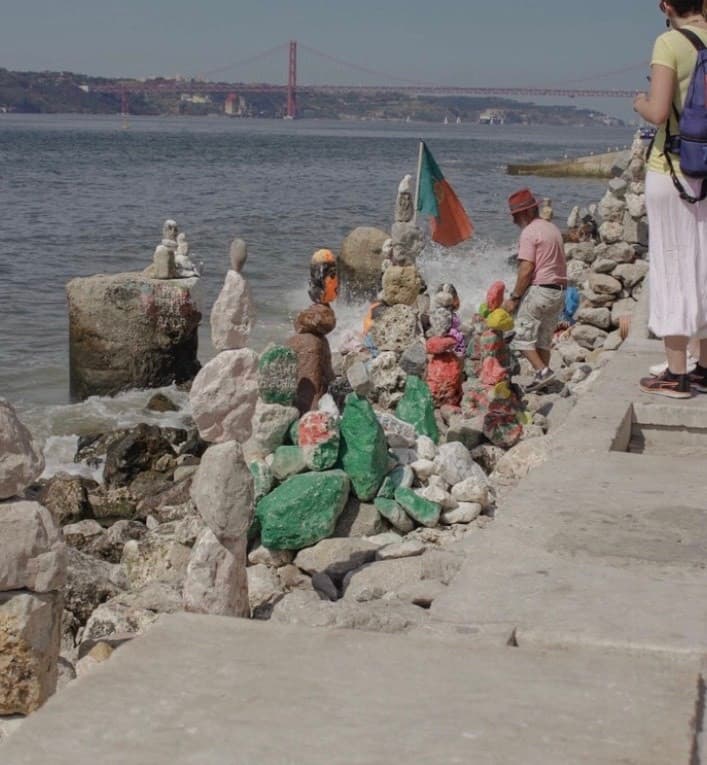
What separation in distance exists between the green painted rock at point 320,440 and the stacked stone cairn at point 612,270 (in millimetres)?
3824

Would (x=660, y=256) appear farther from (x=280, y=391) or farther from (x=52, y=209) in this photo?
(x=52, y=209)

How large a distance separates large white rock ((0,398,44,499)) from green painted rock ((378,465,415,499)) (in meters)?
2.44

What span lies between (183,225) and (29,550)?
25.9m

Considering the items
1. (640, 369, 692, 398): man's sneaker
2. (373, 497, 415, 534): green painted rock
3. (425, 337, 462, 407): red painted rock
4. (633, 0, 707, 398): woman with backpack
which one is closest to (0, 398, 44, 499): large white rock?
(373, 497, 415, 534): green painted rock

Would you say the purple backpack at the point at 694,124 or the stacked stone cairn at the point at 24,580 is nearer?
the stacked stone cairn at the point at 24,580

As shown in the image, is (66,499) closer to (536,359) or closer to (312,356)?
(312,356)

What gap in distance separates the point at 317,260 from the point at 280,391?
1.34 m

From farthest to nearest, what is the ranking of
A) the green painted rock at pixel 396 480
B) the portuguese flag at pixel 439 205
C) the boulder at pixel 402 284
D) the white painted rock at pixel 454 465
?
1. the portuguese flag at pixel 439 205
2. the boulder at pixel 402 284
3. the white painted rock at pixel 454 465
4. the green painted rock at pixel 396 480

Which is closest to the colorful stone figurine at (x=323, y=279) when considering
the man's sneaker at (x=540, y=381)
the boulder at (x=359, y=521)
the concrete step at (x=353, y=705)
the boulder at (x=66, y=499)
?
the boulder at (x=359, y=521)

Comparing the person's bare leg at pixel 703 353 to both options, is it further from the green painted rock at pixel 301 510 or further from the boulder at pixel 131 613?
the boulder at pixel 131 613

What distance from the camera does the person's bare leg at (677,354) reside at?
5691 millimetres

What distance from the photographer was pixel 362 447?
586cm

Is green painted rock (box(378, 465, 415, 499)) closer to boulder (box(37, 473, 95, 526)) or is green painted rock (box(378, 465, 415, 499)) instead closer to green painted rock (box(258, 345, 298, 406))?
green painted rock (box(258, 345, 298, 406))

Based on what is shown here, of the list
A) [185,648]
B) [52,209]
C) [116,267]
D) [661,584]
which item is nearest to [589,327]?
[661,584]
